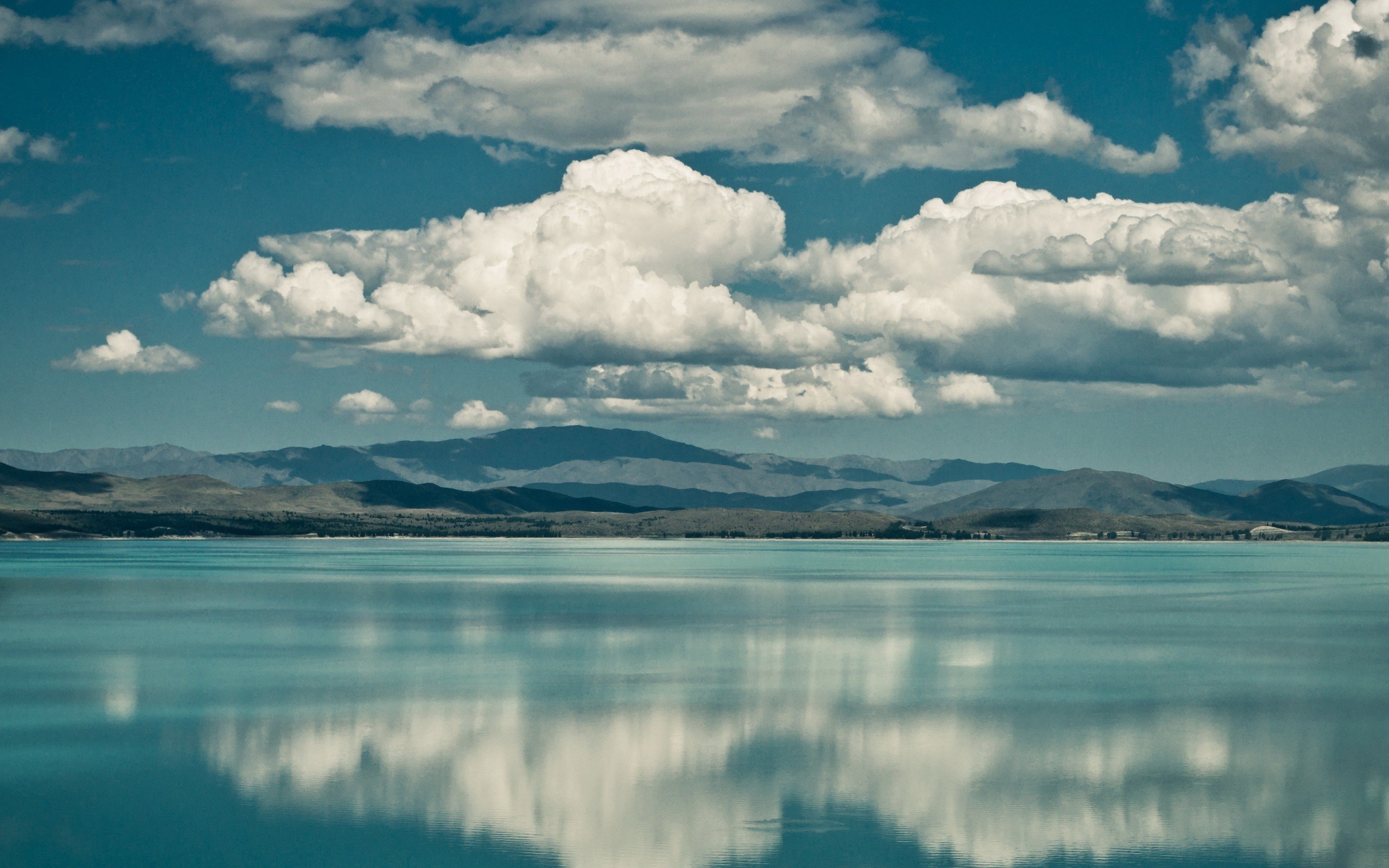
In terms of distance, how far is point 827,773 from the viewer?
37000 mm

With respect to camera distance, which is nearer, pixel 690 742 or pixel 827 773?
pixel 827 773

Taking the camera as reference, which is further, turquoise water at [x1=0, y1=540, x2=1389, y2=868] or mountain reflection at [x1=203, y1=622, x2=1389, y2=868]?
mountain reflection at [x1=203, y1=622, x2=1389, y2=868]

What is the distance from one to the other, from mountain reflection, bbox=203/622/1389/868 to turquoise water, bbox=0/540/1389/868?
0.14 metres

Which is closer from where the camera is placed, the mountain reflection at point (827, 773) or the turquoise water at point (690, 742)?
the turquoise water at point (690, 742)

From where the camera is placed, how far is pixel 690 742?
4116 cm

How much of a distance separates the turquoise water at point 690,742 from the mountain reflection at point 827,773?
142 mm

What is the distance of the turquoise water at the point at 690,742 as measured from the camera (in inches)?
1196

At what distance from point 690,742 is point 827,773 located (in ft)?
18.4

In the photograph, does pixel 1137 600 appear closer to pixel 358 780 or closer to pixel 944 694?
pixel 944 694

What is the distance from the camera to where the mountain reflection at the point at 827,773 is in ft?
101

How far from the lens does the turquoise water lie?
30.4 m

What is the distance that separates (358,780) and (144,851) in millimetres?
6979

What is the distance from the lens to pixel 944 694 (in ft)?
172

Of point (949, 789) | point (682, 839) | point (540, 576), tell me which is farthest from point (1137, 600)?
point (682, 839)
